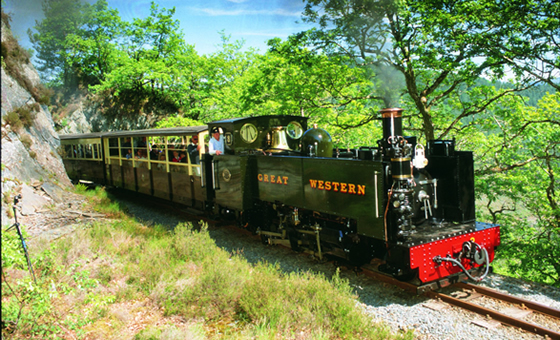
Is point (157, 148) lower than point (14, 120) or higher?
lower

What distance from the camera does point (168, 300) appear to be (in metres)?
5.54

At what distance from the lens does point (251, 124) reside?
360 inches

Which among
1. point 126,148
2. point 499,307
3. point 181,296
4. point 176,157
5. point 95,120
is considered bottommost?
point 499,307

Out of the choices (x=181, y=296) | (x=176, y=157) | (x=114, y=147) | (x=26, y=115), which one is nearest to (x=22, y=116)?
(x=26, y=115)

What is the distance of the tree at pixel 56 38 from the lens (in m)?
14.0

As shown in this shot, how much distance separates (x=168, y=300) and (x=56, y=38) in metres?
19.4

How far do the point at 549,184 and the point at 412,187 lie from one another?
→ 781 centimetres

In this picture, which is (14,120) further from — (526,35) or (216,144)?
(526,35)

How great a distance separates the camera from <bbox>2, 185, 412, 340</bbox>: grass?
430 cm

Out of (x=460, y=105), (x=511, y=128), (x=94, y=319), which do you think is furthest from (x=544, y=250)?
(x=94, y=319)

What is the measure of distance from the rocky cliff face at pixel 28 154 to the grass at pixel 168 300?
13.2 feet

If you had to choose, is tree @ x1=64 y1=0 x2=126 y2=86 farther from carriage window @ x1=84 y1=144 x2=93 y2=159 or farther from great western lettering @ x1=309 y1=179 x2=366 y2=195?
great western lettering @ x1=309 y1=179 x2=366 y2=195

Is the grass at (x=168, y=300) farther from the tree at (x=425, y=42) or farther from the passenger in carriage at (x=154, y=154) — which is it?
the tree at (x=425, y=42)

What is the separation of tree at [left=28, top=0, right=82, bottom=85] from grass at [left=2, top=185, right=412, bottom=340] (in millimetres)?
8963
